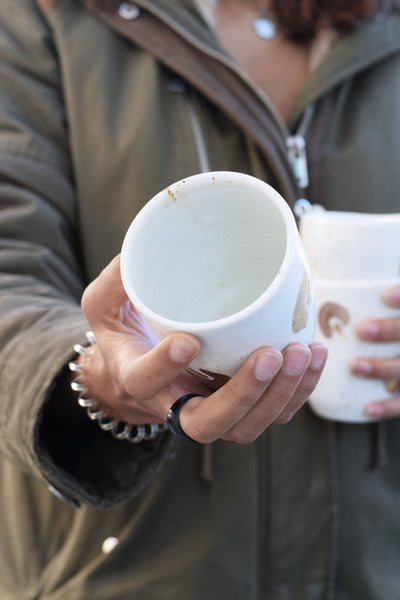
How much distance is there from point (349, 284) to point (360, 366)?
10 centimetres

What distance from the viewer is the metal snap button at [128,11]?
34.1 inches

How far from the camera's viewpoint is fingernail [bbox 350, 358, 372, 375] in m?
0.73

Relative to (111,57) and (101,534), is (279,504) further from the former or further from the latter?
(111,57)

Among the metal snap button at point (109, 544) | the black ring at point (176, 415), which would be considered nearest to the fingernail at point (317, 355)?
the black ring at point (176, 415)

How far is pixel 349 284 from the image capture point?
70cm

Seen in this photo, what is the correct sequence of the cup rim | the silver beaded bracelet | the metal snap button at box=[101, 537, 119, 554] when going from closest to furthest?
the cup rim < the silver beaded bracelet < the metal snap button at box=[101, 537, 119, 554]

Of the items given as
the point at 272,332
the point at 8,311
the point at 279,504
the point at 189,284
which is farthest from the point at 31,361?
the point at 279,504

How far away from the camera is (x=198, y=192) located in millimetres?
512

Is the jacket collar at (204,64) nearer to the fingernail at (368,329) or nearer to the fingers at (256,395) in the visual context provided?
the fingernail at (368,329)

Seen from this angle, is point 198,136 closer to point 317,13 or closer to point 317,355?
point 317,13

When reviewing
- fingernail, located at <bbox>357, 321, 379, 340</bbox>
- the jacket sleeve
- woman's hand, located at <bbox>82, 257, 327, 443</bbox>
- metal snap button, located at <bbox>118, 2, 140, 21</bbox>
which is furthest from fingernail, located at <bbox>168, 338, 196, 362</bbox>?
metal snap button, located at <bbox>118, 2, 140, 21</bbox>

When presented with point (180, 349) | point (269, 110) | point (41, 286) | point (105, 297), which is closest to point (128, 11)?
point (269, 110)

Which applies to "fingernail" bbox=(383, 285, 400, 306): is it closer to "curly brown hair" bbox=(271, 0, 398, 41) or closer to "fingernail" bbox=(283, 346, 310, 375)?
"fingernail" bbox=(283, 346, 310, 375)

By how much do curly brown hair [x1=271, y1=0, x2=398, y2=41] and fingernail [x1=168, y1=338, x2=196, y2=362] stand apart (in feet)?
2.31
